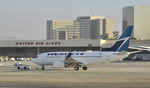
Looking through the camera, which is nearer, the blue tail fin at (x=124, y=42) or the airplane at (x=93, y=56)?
the airplane at (x=93, y=56)

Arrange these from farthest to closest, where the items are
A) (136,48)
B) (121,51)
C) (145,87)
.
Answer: (136,48)
(121,51)
(145,87)

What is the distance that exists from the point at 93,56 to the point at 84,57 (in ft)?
5.01

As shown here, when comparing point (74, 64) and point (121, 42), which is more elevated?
point (121, 42)

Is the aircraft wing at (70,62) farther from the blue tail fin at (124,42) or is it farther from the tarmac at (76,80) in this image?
the tarmac at (76,80)

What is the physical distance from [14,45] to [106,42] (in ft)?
94.0

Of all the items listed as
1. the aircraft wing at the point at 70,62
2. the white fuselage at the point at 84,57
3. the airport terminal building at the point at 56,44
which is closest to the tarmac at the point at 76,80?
the white fuselage at the point at 84,57

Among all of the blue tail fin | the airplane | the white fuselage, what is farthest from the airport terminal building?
the blue tail fin

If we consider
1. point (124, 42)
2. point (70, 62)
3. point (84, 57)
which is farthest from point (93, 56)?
point (124, 42)

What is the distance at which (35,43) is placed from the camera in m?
109

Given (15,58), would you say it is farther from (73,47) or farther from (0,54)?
(73,47)

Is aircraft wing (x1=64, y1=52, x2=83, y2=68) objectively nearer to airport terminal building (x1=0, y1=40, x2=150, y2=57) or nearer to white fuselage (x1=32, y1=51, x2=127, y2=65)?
white fuselage (x1=32, y1=51, x2=127, y2=65)

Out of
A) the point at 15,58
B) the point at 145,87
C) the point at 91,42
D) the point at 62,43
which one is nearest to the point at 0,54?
the point at 15,58

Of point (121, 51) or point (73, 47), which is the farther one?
point (73, 47)

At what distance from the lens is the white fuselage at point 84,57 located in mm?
53188
